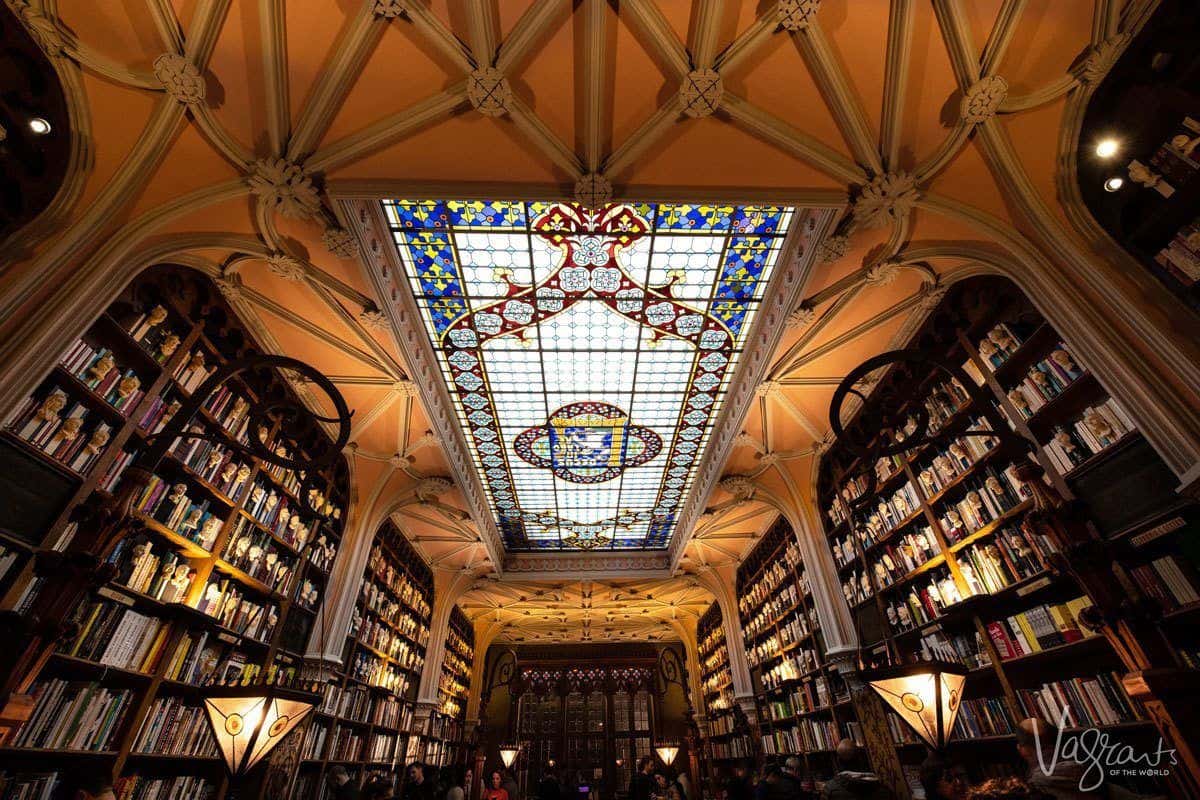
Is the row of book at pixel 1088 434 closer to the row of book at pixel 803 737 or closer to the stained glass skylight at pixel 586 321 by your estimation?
the stained glass skylight at pixel 586 321

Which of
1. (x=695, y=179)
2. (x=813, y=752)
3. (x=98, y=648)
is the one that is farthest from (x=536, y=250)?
(x=813, y=752)

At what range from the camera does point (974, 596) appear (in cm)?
445

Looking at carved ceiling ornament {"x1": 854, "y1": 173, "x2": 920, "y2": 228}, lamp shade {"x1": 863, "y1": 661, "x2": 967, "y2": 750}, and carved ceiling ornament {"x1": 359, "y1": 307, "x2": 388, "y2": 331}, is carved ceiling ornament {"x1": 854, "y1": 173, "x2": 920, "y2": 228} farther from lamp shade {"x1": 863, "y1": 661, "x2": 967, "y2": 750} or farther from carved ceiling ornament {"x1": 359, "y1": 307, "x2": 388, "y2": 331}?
carved ceiling ornament {"x1": 359, "y1": 307, "x2": 388, "y2": 331}

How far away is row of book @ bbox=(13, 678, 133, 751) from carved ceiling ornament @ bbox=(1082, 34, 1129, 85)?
7.80 m

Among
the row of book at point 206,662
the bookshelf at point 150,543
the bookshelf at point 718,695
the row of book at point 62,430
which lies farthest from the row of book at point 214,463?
the bookshelf at point 718,695

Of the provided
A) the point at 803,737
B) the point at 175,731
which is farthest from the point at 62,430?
the point at 803,737

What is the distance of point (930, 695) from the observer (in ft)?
8.39

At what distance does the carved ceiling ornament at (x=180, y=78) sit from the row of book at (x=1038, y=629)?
7061mm

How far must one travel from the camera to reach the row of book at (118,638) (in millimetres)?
3656

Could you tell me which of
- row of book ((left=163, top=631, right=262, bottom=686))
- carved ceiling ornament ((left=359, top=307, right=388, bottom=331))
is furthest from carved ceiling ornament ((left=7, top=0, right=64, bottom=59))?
row of book ((left=163, top=631, right=262, bottom=686))

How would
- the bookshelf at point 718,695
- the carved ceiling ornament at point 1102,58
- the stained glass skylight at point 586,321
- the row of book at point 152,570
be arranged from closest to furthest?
the carved ceiling ornament at point 1102,58, the row of book at point 152,570, the stained glass skylight at point 586,321, the bookshelf at point 718,695

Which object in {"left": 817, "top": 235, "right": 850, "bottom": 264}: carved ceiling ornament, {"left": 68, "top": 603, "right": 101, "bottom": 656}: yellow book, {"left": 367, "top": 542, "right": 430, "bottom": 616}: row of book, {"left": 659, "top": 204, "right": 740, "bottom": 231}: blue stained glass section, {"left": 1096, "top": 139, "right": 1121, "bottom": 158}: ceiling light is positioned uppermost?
{"left": 659, "top": 204, "right": 740, "bottom": 231}: blue stained glass section

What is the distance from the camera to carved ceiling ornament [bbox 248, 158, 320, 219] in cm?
397

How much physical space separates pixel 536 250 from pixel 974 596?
5.06 metres
